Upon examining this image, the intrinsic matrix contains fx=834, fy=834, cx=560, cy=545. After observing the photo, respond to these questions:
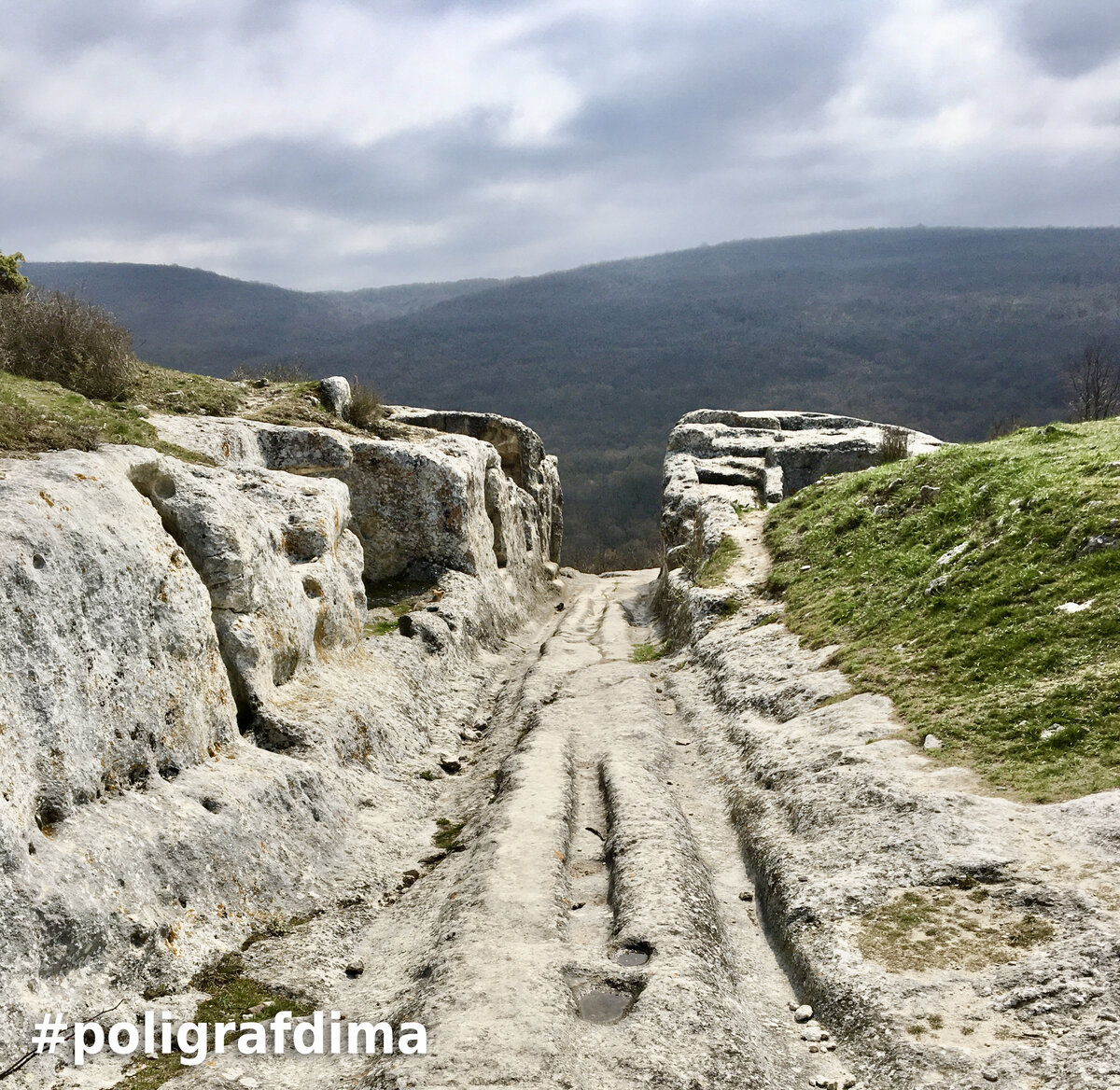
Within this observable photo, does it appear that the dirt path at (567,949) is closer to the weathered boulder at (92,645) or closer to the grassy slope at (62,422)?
the weathered boulder at (92,645)

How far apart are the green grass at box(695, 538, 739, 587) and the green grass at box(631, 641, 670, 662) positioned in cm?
230

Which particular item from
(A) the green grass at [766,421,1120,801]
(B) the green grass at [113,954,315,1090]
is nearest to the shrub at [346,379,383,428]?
(A) the green grass at [766,421,1120,801]

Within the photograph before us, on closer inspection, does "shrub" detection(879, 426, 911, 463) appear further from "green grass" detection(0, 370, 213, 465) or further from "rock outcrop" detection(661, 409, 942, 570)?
"green grass" detection(0, 370, 213, 465)

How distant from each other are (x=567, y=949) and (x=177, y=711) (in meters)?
5.75

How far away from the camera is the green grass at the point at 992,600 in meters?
10.9

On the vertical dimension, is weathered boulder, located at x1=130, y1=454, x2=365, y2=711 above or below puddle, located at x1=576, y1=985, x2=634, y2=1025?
above

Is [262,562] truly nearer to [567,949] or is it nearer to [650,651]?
[567,949]

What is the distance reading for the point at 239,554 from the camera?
13570 mm

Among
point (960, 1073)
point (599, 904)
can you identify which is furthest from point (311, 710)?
point (960, 1073)

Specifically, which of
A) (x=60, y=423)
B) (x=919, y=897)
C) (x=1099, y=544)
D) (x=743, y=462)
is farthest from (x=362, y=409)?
(x=919, y=897)

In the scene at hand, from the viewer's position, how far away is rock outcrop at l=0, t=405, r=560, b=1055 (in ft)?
25.6

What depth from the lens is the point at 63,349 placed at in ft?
66.5

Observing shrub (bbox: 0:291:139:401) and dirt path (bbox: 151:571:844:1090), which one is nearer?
dirt path (bbox: 151:571:844:1090)

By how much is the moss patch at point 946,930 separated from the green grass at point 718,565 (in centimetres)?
1628
